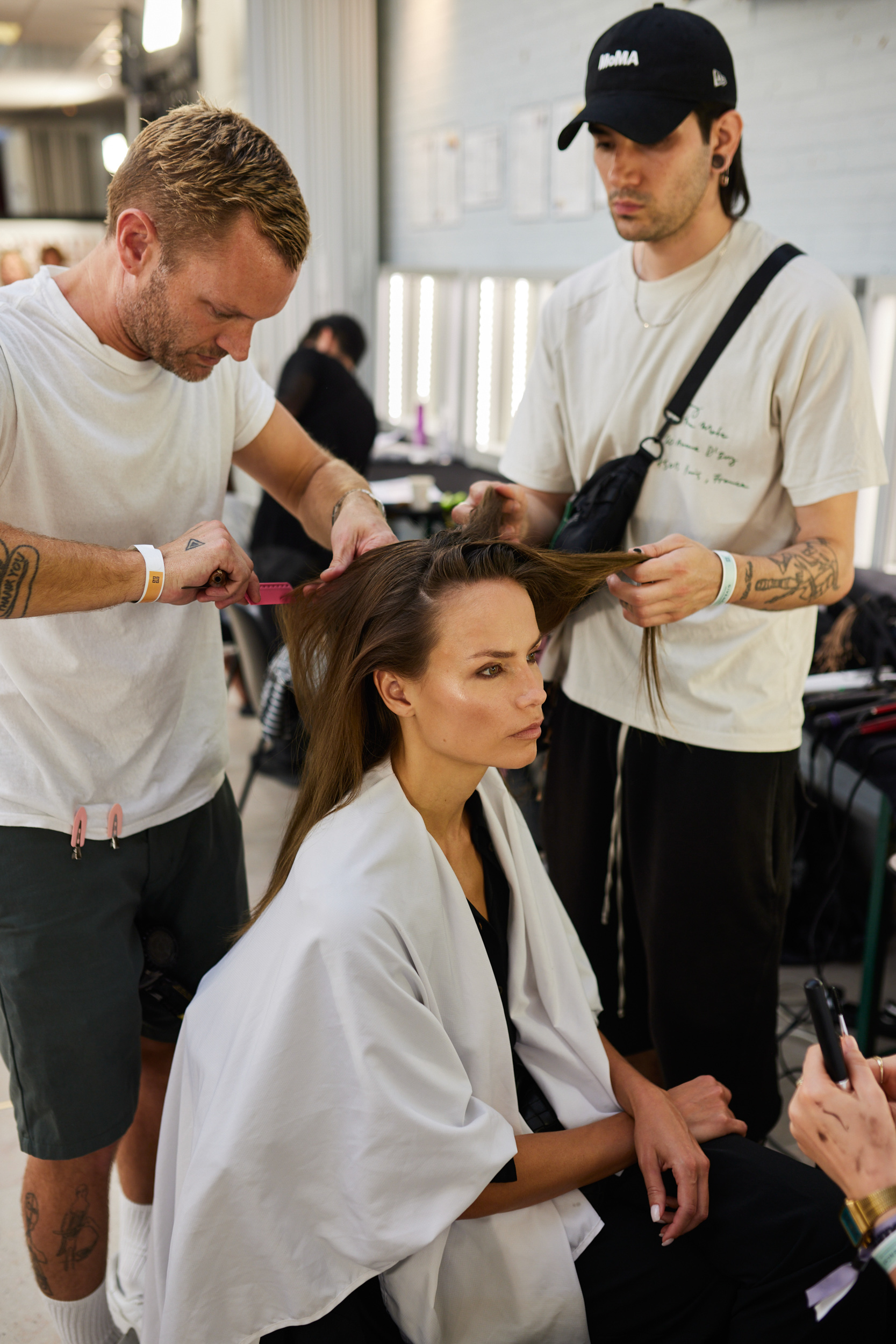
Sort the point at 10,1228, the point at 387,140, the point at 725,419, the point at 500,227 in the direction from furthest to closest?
the point at 387,140, the point at 500,227, the point at 10,1228, the point at 725,419

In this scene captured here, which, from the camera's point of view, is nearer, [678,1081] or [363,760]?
[363,760]

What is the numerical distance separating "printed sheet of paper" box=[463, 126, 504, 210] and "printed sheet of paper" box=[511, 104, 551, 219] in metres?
0.13

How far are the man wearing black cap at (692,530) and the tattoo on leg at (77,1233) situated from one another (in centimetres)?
91

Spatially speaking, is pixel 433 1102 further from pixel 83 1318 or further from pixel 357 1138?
pixel 83 1318

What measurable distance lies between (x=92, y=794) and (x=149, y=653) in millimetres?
196

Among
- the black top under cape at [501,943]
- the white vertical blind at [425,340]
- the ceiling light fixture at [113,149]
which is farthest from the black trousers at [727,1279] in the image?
the ceiling light fixture at [113,149]

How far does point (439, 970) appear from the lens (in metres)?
1.27

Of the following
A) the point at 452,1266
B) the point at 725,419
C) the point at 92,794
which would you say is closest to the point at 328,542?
the point at 92,794

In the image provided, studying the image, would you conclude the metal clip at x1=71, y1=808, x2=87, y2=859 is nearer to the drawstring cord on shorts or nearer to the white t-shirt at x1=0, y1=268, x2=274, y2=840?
the white t-shirt at x1=0, y1=268, x2=274, y2=840

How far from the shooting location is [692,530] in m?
1.65

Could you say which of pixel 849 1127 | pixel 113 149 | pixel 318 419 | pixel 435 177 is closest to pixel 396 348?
pixel 435 177

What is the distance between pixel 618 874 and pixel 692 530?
601 millimetres

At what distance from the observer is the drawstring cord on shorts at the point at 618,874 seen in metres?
1.76

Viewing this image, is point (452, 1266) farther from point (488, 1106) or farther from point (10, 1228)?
point (10, 1228)
